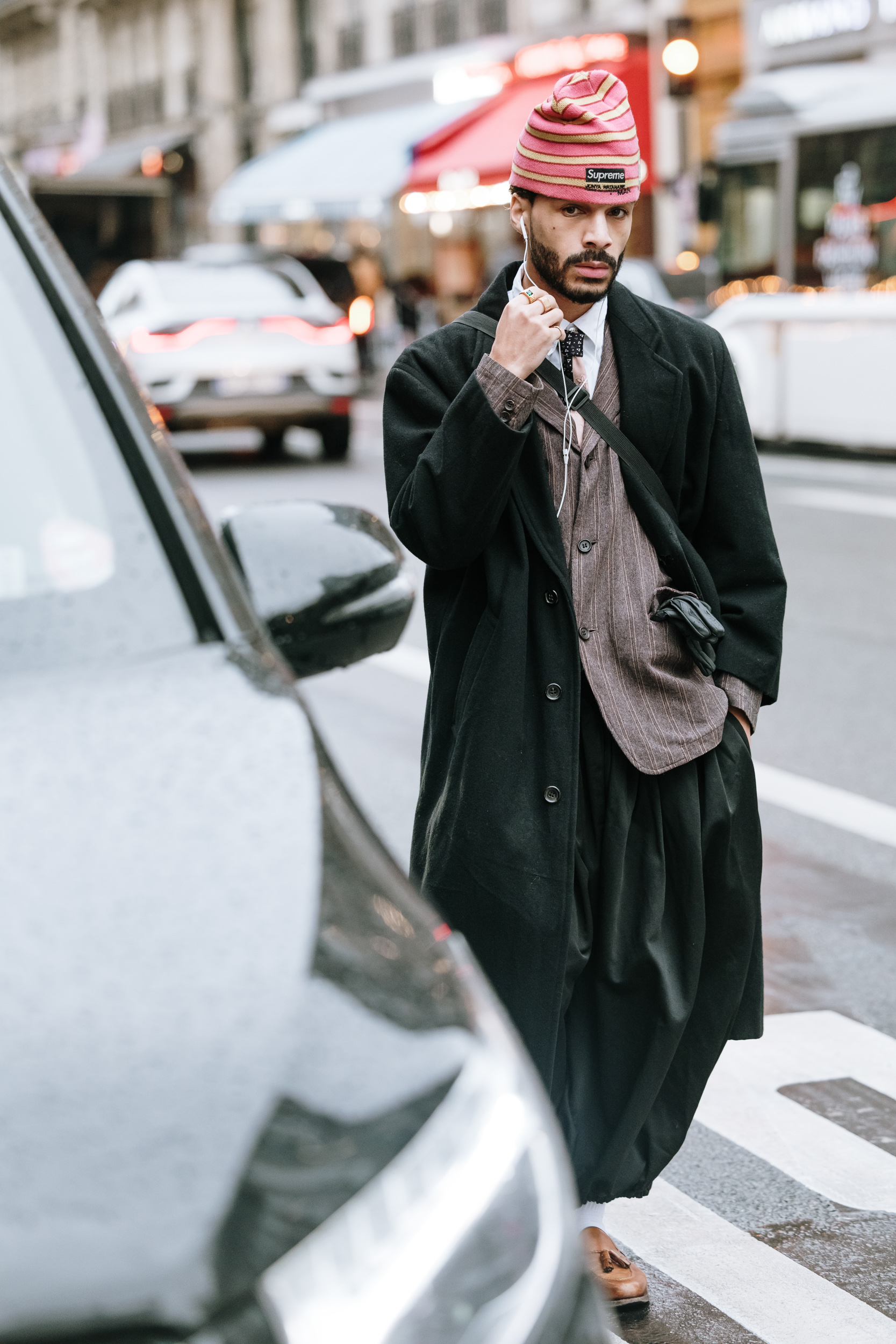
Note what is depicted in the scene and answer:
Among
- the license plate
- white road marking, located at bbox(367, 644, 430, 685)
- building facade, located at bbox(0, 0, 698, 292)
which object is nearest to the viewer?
white road marking, located at bbox(367, 644, 430, 685)

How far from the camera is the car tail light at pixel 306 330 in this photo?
1622 cm

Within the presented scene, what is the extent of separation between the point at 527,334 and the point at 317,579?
1.98 feet

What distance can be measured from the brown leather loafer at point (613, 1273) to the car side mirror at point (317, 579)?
1079 mm

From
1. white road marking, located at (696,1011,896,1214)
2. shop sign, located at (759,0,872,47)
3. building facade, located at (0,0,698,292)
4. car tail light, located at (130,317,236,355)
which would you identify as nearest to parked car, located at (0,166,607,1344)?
white road marking, located at (696,1011,896,1214)

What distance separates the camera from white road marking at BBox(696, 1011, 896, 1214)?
335 centimetres

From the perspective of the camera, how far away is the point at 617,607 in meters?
2.68

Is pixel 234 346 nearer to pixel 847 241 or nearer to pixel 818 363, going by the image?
pixel 818 363

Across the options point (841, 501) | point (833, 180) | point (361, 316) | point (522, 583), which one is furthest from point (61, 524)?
point (361, 316)

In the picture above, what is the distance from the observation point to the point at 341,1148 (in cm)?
129

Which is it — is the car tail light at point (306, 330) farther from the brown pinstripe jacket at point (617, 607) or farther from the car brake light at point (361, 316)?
the brown pinstripe jacket at point (617, 607)

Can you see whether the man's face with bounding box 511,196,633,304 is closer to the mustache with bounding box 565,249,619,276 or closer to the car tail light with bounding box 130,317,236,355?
the mustache with bounding box 565,249,619,276

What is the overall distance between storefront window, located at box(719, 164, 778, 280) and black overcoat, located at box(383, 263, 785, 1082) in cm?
1589

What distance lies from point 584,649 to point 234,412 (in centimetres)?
1371

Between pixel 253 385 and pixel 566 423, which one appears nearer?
pixel 566 423
